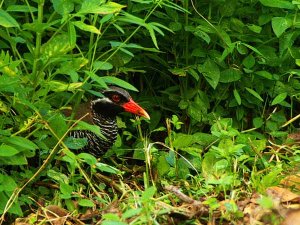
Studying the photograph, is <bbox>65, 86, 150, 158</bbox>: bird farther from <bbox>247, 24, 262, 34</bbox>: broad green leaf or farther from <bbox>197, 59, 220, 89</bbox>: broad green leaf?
<bbox>247, 24, 262, 34</bbox>: broad green leaf

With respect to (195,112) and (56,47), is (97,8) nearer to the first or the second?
(56,47)

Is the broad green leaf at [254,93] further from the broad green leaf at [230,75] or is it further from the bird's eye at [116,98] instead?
the bird's eye at [116,98]

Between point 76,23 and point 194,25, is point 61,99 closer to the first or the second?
point 76,23

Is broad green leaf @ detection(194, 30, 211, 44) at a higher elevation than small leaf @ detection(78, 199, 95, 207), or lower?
higher

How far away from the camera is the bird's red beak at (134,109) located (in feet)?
18.3

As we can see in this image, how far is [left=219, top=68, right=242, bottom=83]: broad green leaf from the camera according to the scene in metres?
5.82

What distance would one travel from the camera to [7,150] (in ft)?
14.0

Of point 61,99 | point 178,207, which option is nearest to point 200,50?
point 61,99

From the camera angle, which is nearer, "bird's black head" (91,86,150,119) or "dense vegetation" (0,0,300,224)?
"dense vegetation" (0,0,300,224)

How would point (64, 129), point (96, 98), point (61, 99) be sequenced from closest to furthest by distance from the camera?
1. point (64, 129)
2. point (61, 99)
3. point (96, 98)

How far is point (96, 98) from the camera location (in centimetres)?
574

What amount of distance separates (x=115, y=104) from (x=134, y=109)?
14 cm

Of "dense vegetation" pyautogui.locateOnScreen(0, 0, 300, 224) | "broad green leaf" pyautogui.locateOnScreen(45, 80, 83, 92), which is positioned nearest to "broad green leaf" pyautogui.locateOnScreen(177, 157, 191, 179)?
"dense vegetation" pyautogui.locateOnScreen(0, 0, 300, 224)

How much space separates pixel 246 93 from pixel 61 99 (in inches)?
61.0
